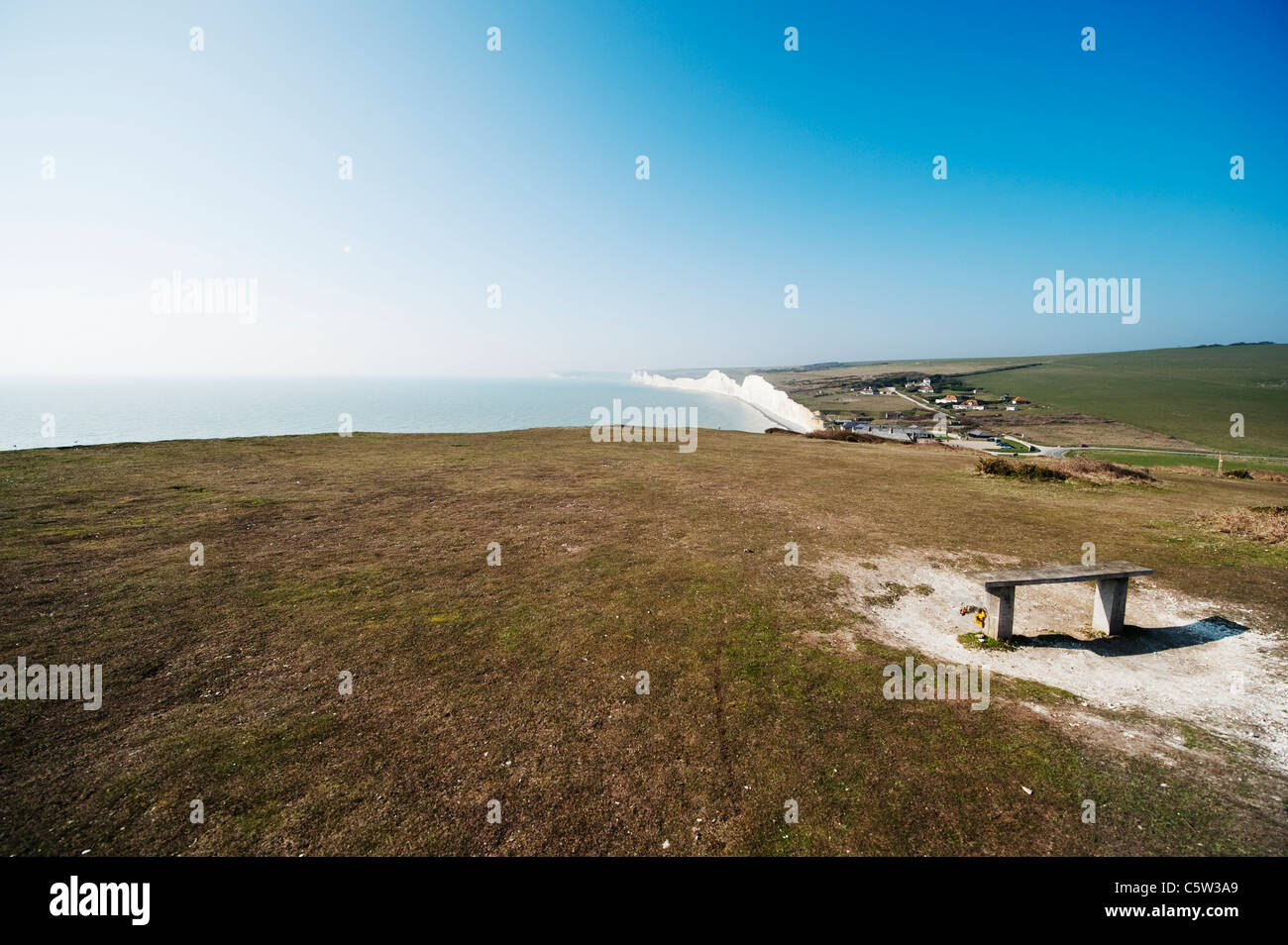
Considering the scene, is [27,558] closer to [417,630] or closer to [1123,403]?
[417,630]

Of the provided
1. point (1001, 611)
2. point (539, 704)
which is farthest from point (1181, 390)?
point (539, 704)

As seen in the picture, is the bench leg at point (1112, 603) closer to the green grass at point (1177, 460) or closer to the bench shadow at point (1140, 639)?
the bench shadow at point (1140, 639)

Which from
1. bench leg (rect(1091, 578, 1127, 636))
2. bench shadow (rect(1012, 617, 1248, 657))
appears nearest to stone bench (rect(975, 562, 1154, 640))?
bench leg (rect(1091, 578, 1127, 636))

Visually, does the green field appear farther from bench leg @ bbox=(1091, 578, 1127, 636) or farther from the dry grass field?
the dry grass field

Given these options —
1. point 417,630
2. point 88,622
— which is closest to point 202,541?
point 88,622

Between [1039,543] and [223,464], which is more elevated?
[223,464]

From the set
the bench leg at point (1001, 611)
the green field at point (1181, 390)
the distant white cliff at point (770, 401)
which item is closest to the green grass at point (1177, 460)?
the green field at point (1181, 390)

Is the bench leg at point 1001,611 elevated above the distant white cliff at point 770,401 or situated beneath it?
situated beneath
